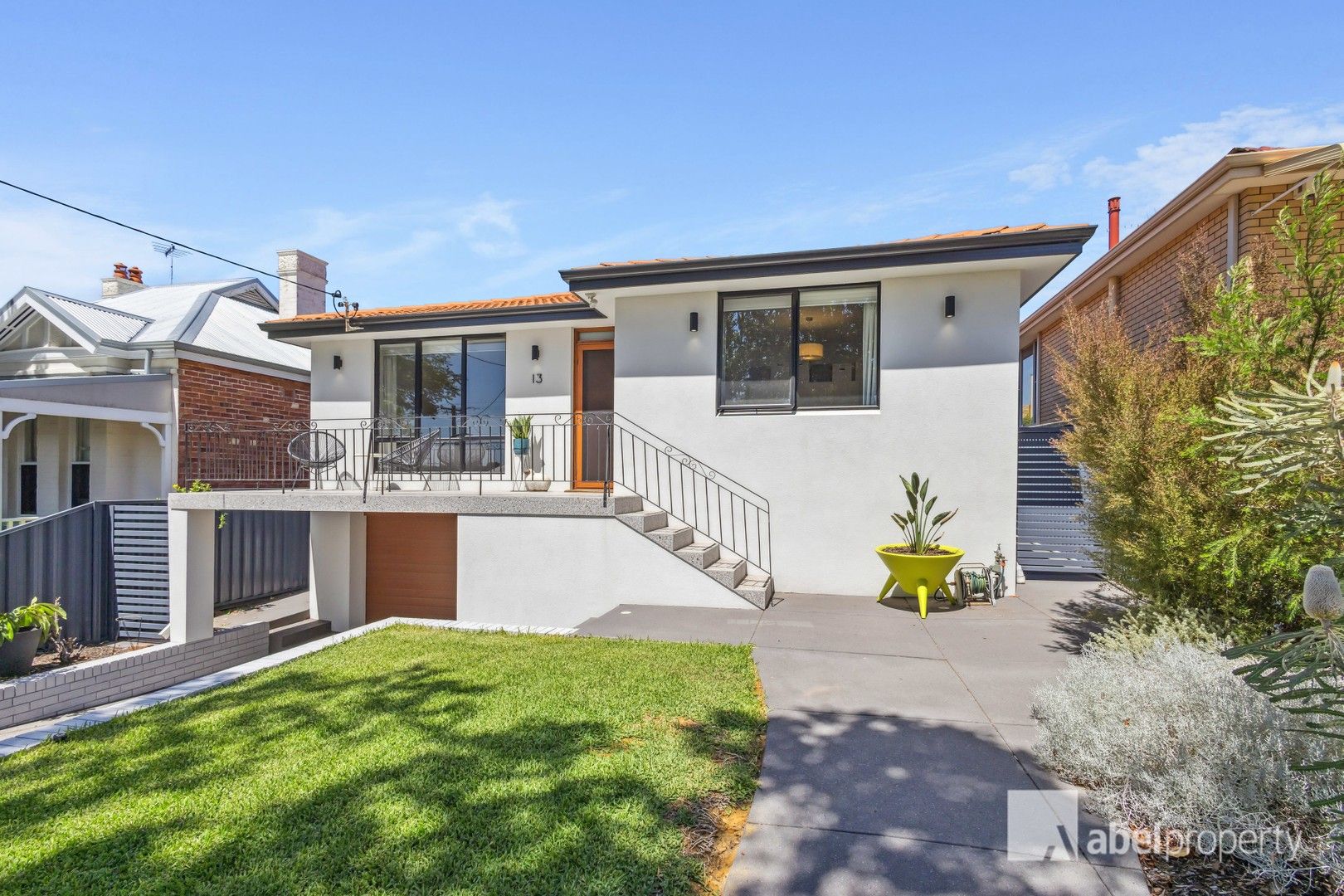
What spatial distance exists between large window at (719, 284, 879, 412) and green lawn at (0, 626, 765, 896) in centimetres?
415

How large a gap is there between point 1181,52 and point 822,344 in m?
5.68

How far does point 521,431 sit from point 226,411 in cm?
676

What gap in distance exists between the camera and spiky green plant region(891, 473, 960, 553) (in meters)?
6.85

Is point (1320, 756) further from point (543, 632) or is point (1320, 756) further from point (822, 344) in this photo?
point (822, 344)

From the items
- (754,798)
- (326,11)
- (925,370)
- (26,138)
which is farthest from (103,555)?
(925,370)

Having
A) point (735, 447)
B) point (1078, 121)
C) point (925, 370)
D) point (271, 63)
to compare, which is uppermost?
point (271, 63)

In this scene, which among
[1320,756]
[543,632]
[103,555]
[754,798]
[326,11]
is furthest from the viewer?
[326,11]

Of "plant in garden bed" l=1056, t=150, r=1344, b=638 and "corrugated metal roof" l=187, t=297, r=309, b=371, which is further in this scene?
"corrugated metal roof" l=187, t=297, r=309, b=371

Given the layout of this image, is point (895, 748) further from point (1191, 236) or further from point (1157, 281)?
point (1157, 281)

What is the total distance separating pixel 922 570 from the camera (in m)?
6.56

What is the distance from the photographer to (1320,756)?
2.39 metres

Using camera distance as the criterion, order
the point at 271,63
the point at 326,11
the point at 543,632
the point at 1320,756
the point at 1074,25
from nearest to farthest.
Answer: the point at 1320,756, the point at 543,632, the point at 1074,25, the point at 326,11, the point at 271,63

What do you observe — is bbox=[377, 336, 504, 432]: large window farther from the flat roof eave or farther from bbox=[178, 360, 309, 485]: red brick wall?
the flat roof eave

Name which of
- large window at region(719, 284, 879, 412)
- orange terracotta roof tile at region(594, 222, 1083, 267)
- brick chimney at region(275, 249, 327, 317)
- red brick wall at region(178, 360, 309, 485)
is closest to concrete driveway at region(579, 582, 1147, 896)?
large window at region(719, 284, 879, 412)
